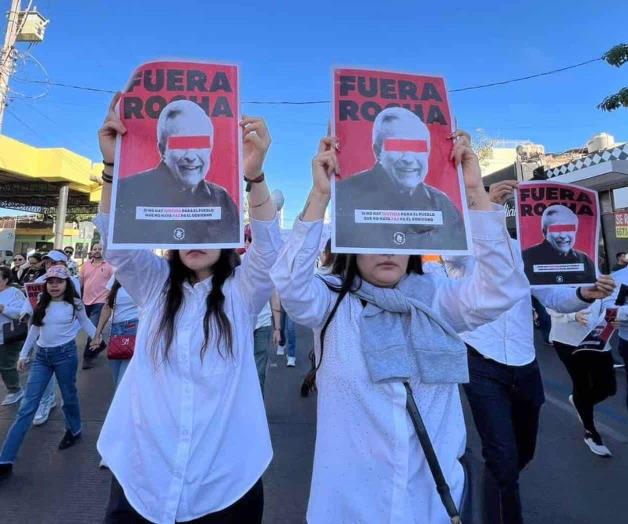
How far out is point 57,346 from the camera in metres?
4.14

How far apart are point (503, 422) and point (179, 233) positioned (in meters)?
2.08

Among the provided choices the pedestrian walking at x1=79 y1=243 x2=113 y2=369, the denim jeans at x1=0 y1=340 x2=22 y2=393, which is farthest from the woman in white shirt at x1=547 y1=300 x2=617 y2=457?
the pedestrian walking at x1=79 y1=243 x2=113 y2=369

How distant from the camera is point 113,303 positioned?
408 centimetres

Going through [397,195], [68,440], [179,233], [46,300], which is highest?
[397,195]

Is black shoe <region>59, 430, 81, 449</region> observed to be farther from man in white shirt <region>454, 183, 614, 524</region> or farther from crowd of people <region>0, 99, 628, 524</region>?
man in white shirt <region>454, 183, 614, 524</region>

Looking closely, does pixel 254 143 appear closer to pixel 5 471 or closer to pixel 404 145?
pixel 404 145

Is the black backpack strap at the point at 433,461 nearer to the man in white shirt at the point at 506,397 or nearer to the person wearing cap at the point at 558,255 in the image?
the man in white shirt at the point at 506,397

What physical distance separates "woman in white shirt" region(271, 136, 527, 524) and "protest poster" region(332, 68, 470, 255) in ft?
0.24

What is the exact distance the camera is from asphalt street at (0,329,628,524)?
3016 mm

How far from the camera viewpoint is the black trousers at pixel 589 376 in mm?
3867

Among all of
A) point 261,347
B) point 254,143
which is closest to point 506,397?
point 254,143

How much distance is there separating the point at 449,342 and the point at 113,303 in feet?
11.6

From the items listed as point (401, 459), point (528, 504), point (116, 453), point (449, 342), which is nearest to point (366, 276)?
point (449, 342)

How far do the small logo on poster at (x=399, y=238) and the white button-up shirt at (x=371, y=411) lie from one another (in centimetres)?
26
